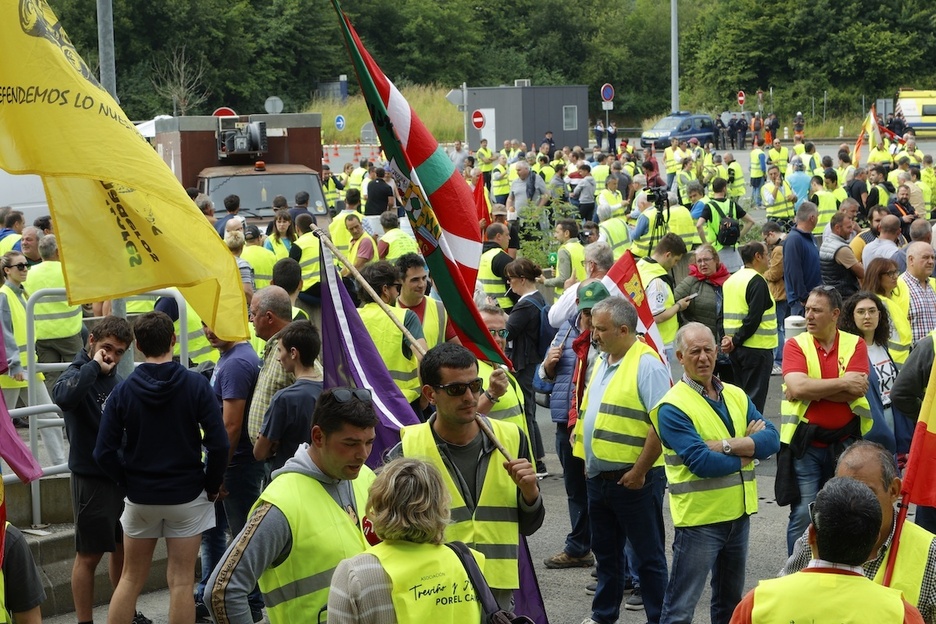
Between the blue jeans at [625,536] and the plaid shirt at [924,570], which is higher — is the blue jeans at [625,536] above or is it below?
below

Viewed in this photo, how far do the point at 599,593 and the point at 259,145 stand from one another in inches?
551

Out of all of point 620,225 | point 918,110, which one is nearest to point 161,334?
point 620,225

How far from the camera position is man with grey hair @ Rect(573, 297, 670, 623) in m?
6.99

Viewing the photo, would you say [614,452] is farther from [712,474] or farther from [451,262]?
[451,262]

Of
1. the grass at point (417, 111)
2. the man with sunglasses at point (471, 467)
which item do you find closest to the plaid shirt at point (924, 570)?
the man with sunglasses at point (471, 467)

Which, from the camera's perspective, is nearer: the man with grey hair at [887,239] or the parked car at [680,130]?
the man with grey hair at [887,239]

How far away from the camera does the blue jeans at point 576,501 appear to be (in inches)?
333

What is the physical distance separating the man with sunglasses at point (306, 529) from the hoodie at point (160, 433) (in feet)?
6.12

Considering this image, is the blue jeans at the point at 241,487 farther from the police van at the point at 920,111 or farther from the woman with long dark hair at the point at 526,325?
the police van at the point at 920,111

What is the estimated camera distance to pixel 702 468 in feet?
20.9

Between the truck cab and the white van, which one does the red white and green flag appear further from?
the white van

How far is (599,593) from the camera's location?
23.7 feet

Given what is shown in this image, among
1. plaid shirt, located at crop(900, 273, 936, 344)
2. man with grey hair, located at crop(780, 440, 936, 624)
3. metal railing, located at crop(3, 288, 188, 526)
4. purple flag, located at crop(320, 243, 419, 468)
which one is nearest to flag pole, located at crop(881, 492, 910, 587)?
man with grey hair, located at crop(780, 440, 936, 624)

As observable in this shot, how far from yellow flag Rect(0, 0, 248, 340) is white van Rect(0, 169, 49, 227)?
14851 mm
